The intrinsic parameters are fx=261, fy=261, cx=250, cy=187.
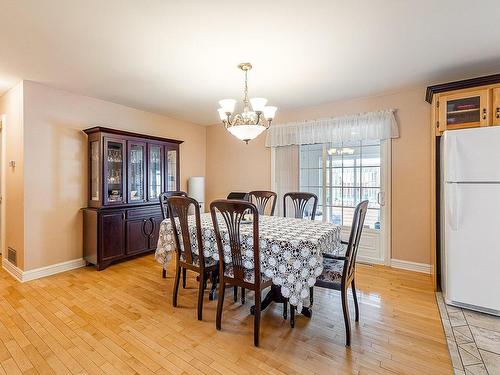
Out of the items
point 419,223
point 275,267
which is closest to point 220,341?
point 275,267

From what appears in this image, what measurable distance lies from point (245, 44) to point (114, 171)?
2.60 meters

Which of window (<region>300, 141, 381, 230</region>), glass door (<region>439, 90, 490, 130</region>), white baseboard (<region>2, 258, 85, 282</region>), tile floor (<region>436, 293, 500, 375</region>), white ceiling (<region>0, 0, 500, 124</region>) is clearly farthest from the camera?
window (<region>300, 141, 381, 230</region>)

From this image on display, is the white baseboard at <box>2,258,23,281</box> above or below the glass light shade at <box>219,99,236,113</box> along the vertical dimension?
below

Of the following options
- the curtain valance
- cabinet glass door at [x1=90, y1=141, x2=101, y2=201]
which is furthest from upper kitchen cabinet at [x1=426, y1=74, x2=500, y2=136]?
cabinet glass door at [x1=90, y1=141, x2=101, y2=201]

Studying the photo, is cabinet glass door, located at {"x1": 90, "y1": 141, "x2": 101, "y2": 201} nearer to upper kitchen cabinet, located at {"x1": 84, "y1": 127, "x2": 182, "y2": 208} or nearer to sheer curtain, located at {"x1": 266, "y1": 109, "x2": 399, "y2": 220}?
upper kitchen cabinet, located at {"x1": 84, "y1": 127, "x2": 182, "y2": 208}

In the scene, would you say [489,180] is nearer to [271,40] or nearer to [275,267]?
[275,267]

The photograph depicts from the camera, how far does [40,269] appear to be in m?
3.27

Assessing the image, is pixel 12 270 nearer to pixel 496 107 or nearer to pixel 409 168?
pixel 409 168

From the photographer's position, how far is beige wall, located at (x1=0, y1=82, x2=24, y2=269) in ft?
10.5

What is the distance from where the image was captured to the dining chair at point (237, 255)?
1888mm

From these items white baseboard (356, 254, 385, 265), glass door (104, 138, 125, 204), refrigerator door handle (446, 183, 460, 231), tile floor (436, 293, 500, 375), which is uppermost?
glass door (104, 138, 125, 204)

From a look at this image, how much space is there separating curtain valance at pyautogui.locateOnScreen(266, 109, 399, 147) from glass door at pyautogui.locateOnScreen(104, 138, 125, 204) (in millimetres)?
2377

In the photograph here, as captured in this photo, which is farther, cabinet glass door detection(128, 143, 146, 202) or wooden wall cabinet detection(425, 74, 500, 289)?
cabinet glass door detection(128, 143, 146, 202)

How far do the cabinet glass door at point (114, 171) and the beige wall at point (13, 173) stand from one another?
92 cm
